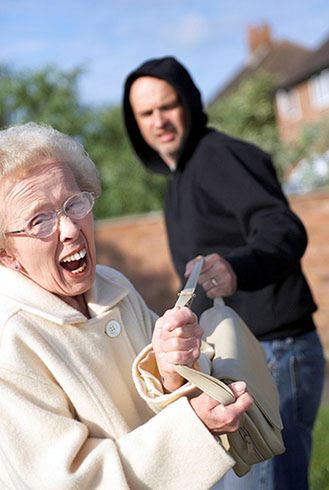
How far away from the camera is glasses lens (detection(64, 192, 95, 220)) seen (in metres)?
2.29

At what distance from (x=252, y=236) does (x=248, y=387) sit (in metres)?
1.04

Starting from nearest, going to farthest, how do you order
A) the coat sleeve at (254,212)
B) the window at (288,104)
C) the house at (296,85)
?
1. the coat sleeve at (254,212)
2. the house at (296,85)
3. the window at (288,104)

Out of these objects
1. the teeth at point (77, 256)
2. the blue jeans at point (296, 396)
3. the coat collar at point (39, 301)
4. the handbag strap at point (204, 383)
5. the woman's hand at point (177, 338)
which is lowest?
the blue jeans at point (296, 396)

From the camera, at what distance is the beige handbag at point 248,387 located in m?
2.07

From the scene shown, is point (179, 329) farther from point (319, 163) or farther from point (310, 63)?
point (310, 63)

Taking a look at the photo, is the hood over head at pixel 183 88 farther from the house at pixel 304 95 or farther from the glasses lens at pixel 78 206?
the house at pixel 304 95

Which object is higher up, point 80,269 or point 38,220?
point 38,220

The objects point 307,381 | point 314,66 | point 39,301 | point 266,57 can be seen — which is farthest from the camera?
point 266,57

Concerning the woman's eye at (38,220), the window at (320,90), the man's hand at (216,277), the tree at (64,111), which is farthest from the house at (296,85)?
the woman's eye at (38,220)

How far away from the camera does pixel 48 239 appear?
2256mm

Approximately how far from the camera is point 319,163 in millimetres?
14930

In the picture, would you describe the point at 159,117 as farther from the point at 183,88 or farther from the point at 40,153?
the point at 40,153

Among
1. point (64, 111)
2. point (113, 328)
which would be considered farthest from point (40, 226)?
point (64, 111)

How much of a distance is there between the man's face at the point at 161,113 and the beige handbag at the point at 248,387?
1.21m
